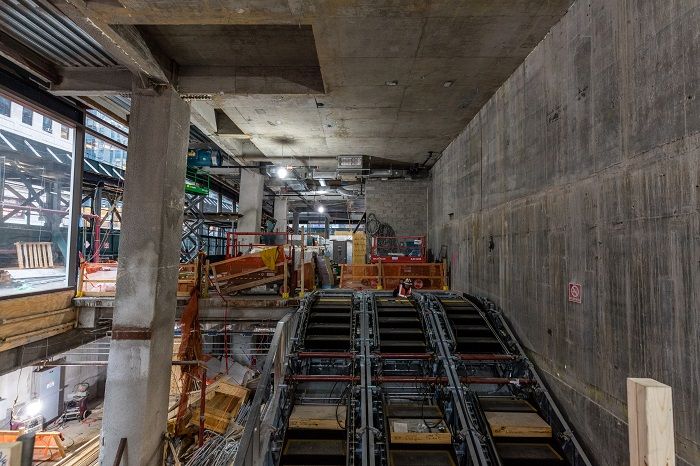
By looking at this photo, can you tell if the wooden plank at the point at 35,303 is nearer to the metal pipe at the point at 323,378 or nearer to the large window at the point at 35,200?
the large window at the point at 35,200

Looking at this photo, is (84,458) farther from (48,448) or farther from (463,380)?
(463,380)

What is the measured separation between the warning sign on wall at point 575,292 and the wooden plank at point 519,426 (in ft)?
5.52

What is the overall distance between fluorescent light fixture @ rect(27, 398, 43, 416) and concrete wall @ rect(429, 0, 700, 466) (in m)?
15.3

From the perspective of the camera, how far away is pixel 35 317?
22.8ft

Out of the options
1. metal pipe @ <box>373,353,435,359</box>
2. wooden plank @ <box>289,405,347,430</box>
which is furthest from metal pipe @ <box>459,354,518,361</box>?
wooden plank @ <box>289,405,347,430</box>

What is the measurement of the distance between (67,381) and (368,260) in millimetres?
12967

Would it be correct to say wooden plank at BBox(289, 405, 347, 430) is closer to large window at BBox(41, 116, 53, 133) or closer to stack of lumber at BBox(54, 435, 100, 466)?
stack of lumber at BBox(54, 435, 100, 466)

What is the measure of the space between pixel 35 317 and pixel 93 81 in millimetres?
4932

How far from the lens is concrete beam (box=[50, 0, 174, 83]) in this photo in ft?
14.7

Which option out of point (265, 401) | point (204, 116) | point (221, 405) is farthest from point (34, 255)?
point (265, 401)

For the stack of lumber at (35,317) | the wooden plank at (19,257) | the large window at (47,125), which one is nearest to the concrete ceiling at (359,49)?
the large window at (47,125)

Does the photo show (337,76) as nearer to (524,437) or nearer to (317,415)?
(317,415)

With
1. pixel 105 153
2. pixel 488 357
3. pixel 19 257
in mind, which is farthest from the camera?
pixel 105 153

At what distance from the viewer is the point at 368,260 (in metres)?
12.4
